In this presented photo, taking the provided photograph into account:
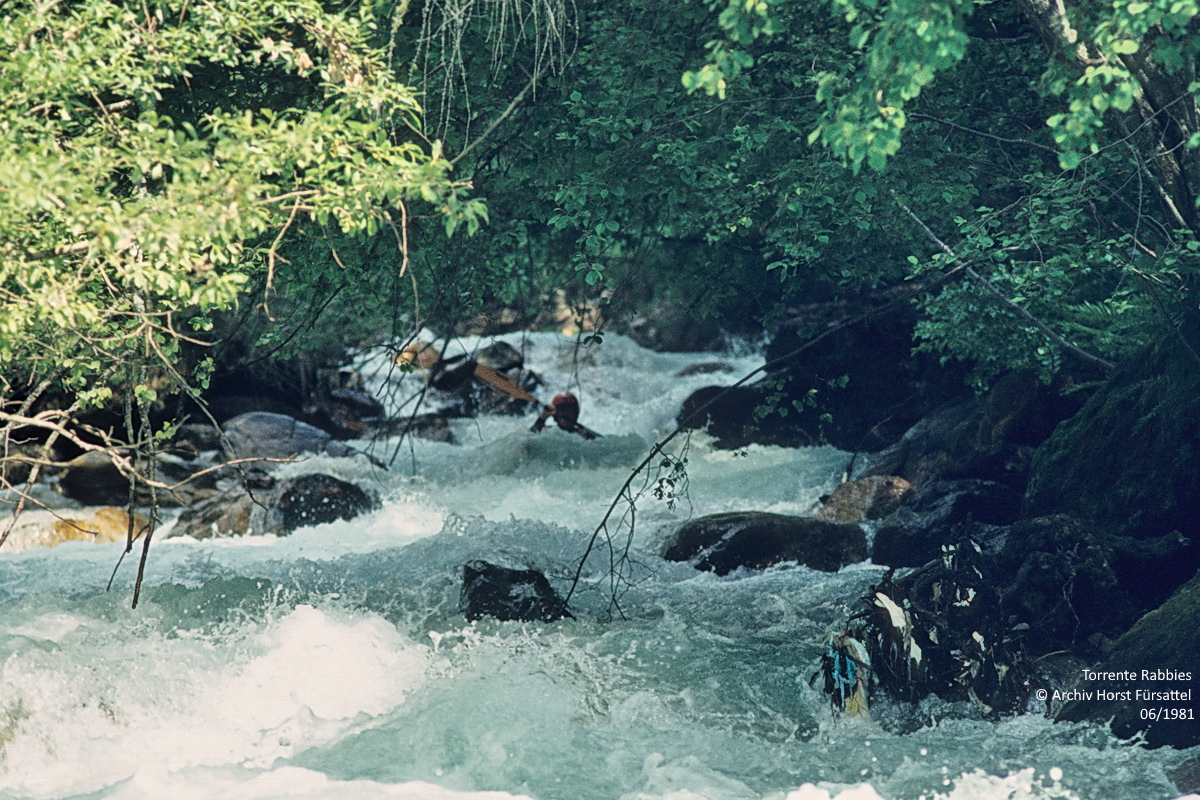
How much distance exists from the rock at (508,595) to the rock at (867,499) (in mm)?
2868

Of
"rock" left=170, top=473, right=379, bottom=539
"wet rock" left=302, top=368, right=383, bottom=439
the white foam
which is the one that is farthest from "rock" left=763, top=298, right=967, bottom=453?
the white foam

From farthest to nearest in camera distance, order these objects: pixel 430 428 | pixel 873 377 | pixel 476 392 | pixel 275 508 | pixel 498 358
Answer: pixel 498 358, pixel 476 392, pixel 430 428, pixel 873 377, pixel 275 508

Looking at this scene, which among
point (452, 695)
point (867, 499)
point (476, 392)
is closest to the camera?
point (452, 695)

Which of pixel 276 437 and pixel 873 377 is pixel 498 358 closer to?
pixel 276 437

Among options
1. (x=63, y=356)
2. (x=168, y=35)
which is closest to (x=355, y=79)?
(x=168, y=35)

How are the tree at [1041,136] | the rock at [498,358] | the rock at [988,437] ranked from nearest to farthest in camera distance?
the tree at [1041,136] → the rock at [988,437] → the rock at [498,358]

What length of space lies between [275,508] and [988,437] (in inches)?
→ 261

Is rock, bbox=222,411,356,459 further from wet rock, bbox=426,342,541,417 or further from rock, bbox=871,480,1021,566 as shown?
rock, bbox=871,480,1021,566

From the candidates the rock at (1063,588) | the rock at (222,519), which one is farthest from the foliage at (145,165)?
the rock at (222,519)

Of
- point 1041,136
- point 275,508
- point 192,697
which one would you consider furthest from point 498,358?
point 192,697

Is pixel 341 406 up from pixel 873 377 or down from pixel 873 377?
down

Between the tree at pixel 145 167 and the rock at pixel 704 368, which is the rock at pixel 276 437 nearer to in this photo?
the rock at pixel 704 368

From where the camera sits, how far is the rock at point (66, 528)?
27.3 feet

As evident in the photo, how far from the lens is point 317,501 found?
30.1 ft
